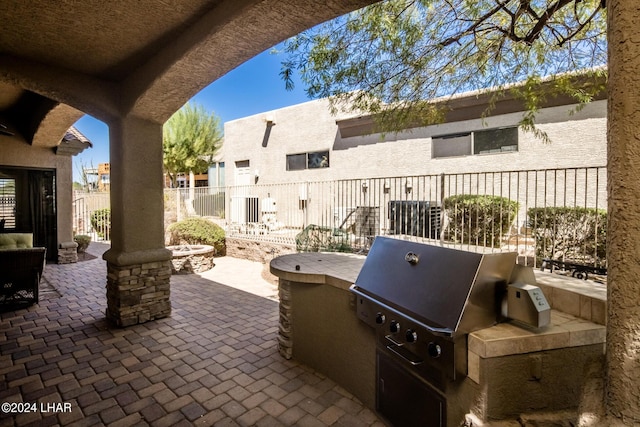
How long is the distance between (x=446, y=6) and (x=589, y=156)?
541 centimetres

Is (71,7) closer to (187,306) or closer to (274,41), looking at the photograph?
(274,41)

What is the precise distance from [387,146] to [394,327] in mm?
8586

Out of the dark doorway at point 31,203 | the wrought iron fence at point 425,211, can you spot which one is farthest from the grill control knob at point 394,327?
the dark doorway at point 31,203

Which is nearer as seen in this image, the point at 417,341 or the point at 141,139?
the point at 417,341

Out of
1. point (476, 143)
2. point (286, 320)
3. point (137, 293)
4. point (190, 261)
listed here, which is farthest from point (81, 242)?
point (476, 143)

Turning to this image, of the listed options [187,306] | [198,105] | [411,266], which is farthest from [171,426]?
[198,105]

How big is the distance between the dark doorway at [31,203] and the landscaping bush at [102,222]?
394 cm

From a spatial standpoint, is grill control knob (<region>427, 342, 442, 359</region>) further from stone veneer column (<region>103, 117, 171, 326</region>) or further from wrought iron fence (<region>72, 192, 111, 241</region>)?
wrought iron fence (<region>72, 192, 111, 241</region>)

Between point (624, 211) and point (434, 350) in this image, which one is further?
point (434, 350)

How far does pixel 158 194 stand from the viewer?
4.66 m

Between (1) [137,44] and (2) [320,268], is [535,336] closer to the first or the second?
(2) [320,268]

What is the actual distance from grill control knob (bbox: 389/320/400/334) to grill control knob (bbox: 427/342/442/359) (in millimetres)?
259

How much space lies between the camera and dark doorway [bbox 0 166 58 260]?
769 centimetres

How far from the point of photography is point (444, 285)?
1.96 metres
